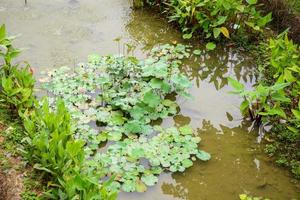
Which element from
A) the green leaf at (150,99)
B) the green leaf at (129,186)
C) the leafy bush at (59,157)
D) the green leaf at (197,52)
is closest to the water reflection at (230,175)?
the green leaf at (129,186)

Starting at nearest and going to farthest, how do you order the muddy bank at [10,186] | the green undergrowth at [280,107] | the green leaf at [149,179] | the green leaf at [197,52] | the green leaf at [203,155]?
1. the muddy bank at [10,186]
2. the green leaf at [149,179]
3. the green leaf at [203,155]
4. the green undergrowth at [280,107]
5. the green leaf at [197,52]

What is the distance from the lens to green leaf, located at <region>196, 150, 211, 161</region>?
16.7 ft

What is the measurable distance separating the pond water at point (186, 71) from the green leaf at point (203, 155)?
0.09 m

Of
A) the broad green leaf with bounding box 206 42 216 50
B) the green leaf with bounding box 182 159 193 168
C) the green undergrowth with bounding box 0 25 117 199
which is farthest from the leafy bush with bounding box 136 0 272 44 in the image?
the green undergrowth with bounding box 0 25 117 199

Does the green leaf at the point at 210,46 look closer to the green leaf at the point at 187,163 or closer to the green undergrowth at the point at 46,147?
the green leaf at the point at 187,163

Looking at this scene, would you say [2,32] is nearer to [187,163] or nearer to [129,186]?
[129,186]

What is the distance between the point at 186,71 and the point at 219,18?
1147 mm

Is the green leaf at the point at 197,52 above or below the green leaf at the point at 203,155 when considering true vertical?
above

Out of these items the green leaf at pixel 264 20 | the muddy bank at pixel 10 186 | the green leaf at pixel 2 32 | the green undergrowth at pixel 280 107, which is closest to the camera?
the muddy bank at pixel 10 186

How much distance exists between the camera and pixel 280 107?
5684mm

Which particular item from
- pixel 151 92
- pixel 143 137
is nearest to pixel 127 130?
pixel 143 137

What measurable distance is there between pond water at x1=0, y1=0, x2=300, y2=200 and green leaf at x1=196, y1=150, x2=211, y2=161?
9cm

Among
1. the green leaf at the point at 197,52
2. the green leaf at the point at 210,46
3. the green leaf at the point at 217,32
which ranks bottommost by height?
the green leaf at the point at 197,52

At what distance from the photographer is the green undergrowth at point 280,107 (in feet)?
17.2
